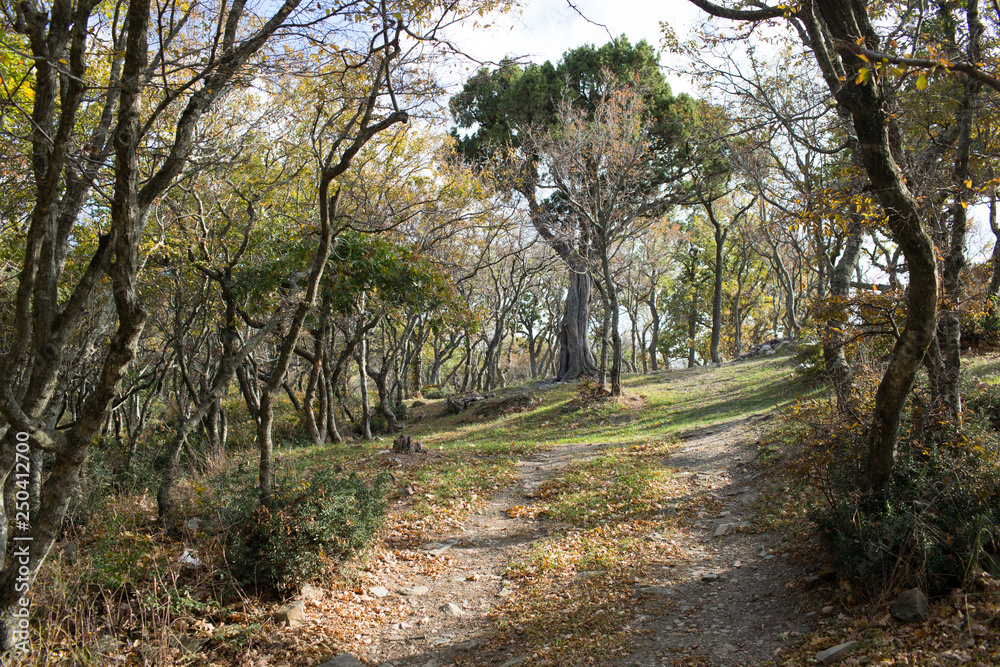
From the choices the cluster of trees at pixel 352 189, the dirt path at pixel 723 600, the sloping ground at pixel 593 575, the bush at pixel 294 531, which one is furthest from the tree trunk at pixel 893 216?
the bush at pixel 294 531

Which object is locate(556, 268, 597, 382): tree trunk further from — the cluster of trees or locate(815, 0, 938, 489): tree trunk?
locate(815, 0, 938, 489): tree trunk

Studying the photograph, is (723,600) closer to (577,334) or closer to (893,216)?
(893,216)

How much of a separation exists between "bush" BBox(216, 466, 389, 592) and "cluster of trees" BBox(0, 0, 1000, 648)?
466 mm

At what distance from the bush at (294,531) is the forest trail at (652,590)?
628 millimetres

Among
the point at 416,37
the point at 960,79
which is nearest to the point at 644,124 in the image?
the point at 960,79

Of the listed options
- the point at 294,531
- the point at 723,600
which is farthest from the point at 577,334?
the point at 294,531

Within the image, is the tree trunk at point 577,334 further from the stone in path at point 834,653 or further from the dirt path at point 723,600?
the stone in path at point 834,653

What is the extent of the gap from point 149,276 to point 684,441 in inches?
463

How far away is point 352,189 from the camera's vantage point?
1395 cm

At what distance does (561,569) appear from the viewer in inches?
252

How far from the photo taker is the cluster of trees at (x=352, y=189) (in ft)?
14.4

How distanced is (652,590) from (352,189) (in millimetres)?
11374

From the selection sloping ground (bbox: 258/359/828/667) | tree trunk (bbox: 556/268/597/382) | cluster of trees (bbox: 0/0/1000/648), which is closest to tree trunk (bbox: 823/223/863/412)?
cluster of trees (bbox: 0/0/1000/648)

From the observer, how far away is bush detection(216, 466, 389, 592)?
571cm
